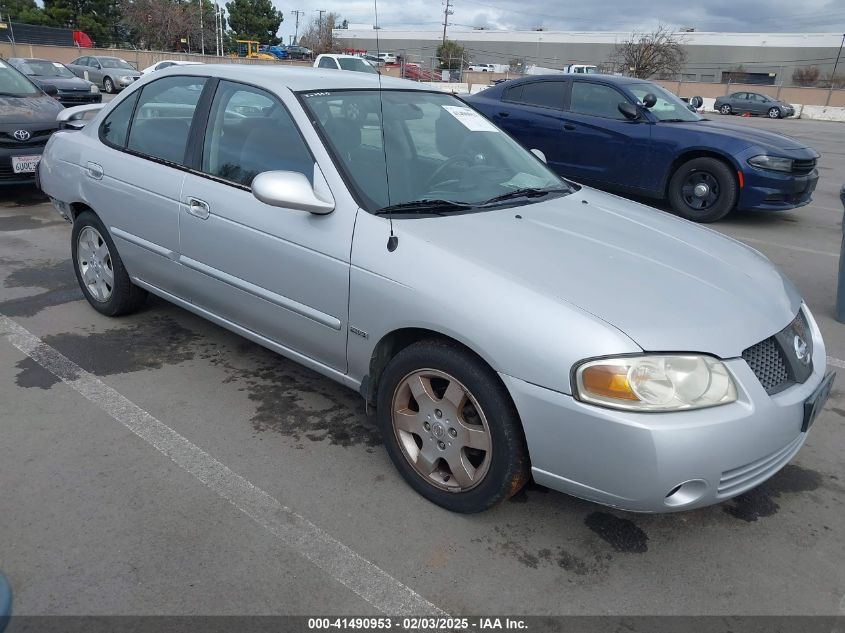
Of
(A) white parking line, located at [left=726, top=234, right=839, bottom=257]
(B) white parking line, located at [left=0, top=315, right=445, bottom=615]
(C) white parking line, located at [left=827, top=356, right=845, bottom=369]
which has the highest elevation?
(A) white parking line, located at [left=726, top=234, right=839, bottom=257]

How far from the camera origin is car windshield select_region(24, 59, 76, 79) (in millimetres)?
18920

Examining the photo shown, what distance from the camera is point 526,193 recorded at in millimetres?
3436

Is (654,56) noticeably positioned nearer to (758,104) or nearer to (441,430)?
(758,104)

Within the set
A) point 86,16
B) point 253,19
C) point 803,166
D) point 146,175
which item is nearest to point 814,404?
point 146,175

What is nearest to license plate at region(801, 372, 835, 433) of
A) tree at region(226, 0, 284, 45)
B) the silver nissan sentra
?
the silver nissan sentra

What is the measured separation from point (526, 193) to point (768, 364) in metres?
1.43

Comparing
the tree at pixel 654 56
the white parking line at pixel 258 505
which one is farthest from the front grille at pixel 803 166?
the tree at pixel 654 56

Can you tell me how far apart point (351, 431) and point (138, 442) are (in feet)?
3.21

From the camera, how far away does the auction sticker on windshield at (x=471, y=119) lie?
12.5 ft

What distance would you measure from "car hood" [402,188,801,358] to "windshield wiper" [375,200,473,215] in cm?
8

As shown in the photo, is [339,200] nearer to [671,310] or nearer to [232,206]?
[232,206]

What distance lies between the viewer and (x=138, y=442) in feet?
10.4

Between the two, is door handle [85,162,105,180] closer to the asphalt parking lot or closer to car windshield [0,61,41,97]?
the asphalt parking lot

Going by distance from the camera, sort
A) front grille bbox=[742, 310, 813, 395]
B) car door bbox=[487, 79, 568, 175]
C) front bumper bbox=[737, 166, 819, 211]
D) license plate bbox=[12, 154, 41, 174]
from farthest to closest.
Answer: car door bbox=[487, 79, 568, 175] < front bumper bbox=[737, 166, 819, 211] < license plate bbox=[12, 154, 41, 174] < front grille bbox=[742, 310, 813, 395]
